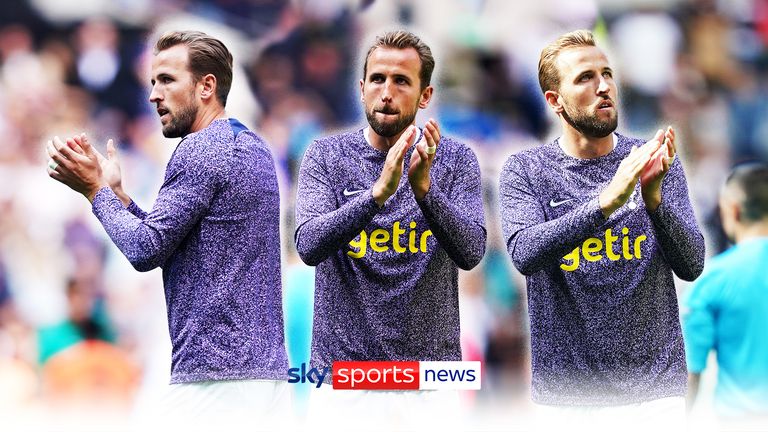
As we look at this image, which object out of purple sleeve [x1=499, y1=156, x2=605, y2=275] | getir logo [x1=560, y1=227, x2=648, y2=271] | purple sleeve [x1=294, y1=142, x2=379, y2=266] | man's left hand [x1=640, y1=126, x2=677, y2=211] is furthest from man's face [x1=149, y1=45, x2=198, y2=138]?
man's left hand [x1=640, y1=126, x2=677, y2=211]

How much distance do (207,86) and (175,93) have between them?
0.11 m

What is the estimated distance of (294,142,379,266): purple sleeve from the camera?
3078mm

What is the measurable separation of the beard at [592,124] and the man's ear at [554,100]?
0.10m

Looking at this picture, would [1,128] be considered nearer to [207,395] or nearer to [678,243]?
[207,395]

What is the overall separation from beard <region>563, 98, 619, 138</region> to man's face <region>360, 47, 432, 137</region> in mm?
510

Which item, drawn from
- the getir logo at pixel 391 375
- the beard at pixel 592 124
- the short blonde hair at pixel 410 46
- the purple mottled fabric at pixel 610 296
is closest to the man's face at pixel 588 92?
the beard at pixel 592 124

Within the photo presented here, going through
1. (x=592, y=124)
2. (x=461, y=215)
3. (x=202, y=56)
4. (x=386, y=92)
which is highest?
(x=202, y=56)

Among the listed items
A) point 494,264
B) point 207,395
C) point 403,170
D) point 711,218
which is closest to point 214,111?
point 403,170

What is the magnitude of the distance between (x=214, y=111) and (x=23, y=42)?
4.45 ft

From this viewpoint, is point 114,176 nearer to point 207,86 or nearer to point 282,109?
point 207,86

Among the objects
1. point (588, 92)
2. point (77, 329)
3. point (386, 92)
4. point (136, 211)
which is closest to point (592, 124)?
point (588, 92)

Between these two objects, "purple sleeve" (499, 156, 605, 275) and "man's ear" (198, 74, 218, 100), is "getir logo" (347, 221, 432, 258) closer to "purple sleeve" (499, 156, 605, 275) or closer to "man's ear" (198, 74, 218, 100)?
"purple sleeve" (499, 156, 605, 275)

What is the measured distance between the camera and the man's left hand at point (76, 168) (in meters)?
3.13

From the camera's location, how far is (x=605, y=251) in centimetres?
330
